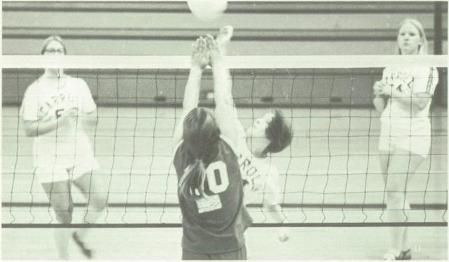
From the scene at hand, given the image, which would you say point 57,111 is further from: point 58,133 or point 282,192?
point 282,192

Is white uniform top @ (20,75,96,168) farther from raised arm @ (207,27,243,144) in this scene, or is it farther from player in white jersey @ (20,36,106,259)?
raised arm @ (207,27,243,144)

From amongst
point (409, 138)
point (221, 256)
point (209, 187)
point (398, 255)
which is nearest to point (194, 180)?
point (209, 187)

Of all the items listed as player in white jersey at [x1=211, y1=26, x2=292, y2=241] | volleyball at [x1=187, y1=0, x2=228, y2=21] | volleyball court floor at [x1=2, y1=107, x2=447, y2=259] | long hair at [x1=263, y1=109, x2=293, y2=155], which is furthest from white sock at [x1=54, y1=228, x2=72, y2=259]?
volleyball at [x1=187, y1=0, x2=228, y2=21]

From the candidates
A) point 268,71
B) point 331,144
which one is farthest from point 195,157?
point 268,71

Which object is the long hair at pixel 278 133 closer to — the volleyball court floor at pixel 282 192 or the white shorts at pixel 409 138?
the volleyball court floor at pixel 282 192

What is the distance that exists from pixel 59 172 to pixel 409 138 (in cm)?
198

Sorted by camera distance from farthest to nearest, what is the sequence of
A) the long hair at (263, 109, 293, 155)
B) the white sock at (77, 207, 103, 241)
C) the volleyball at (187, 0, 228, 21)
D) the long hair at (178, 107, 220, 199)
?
the white sock at (77, 207, 103, 241) < the volleyball at (187, 0, 228, 21) < the long hair at (263, 109, 293, 155) < the long hair at (178, 107, 220, 199)

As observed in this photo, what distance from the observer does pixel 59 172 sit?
4.23 metres

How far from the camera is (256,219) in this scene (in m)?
5.46

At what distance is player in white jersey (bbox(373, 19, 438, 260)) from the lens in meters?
4.31

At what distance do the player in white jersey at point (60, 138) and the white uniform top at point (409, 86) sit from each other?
5.76 ft

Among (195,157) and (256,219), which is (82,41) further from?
(195,157)

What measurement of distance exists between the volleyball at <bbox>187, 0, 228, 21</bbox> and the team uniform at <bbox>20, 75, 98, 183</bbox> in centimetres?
82

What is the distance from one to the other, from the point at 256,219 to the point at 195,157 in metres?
2.84
